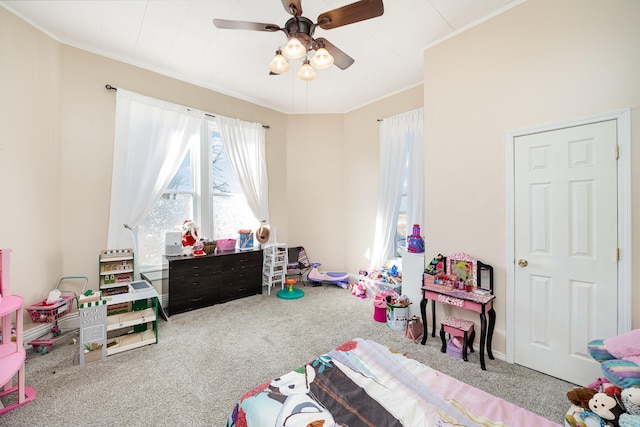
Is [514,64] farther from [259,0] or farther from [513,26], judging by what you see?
[259,0]

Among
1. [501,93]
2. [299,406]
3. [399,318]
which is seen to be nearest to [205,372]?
[299,406]

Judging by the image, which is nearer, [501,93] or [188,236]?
[501,93]

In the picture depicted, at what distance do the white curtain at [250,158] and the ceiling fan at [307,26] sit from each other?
2.07 metres

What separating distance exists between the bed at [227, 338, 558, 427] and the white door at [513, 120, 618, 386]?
1.36m

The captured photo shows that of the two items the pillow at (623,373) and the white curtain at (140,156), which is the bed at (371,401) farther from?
the white curtain at (140,156)

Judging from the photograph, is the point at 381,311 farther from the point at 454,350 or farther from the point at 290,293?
the point at 290,293

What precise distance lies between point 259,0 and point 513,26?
2213mm

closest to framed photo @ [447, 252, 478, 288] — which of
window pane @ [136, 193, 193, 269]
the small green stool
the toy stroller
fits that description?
the small green stool

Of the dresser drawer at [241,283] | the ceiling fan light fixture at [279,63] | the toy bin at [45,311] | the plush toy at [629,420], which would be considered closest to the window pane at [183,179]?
the dresser drawer at [241,283]

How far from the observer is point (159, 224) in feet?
11.8

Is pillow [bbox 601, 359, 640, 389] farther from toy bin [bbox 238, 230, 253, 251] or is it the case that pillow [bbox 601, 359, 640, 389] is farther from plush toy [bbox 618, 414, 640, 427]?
toy bin [bbox 238, 230, 253, 251]

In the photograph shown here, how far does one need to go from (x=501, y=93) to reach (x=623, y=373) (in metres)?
2.17

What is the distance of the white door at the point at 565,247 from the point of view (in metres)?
1.92

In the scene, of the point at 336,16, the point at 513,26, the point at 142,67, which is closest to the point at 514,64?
the point at 513,26
